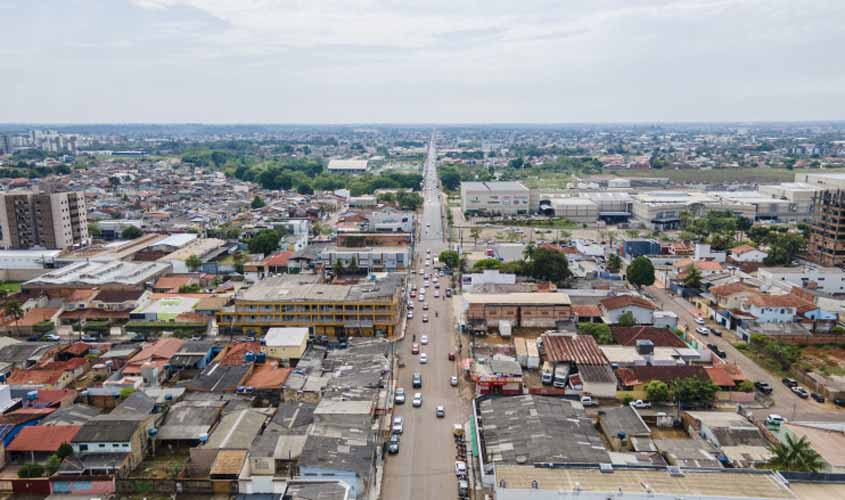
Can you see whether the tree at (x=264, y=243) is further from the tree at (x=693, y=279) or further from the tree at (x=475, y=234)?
the tree at (x=693, y=279)

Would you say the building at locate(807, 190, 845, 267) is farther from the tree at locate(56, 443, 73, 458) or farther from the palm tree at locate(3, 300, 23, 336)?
the palm tree at locate(3, 300, 23, 336)

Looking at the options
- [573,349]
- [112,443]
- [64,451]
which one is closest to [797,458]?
[573,349]

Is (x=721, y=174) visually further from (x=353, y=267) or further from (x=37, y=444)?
(x=37, y=444)

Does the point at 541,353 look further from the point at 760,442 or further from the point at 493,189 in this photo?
the point at 493,189

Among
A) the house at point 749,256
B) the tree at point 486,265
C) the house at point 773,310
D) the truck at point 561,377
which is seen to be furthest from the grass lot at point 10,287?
the house at point 749,256

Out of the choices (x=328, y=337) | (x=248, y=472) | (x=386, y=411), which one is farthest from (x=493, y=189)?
(x=248, y=472)
